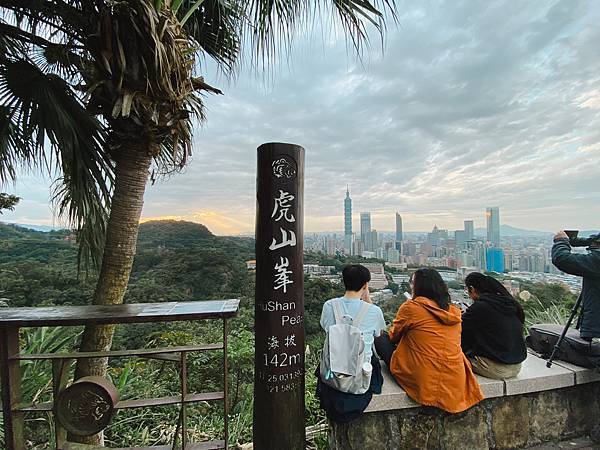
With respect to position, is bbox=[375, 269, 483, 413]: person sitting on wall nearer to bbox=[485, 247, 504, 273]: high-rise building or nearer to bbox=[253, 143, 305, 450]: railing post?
bbox=[253, 143, 305, 450]: railing post

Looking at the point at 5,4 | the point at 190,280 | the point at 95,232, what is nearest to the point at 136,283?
the point at 190,280

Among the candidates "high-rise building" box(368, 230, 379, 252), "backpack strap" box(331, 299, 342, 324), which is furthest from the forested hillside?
"high-rise building" box(368, 230, 379, 252)

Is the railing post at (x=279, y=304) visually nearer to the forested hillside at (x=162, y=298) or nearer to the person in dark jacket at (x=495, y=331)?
the forested hillside at (x=162, y=298)

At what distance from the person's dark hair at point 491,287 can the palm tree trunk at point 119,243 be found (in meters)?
2.53

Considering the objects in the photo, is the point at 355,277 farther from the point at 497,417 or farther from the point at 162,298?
the point at 162,298

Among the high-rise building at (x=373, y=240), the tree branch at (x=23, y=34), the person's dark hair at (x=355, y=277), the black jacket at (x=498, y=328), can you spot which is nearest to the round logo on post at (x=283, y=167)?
the person's dark hair at (x=355, y=277)

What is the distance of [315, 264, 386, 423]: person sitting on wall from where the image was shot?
5.97ft

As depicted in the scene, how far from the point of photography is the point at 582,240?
2225 mm

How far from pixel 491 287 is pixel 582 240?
76 cm

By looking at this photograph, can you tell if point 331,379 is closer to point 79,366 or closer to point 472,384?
point 472,384

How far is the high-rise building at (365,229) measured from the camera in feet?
17.6

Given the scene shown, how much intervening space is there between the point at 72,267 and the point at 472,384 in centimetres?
585

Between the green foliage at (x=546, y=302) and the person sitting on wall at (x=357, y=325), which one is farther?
the green foliage at (x=546, y=302)

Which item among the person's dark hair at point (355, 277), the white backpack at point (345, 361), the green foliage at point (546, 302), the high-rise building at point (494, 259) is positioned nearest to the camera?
the white backpack at point (345, 361)
